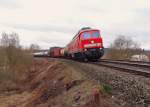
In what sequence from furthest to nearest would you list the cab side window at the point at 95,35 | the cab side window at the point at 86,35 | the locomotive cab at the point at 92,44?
1. the cab side window at the point at 95,35
2. the cab side window at the point at 86,35
3. the locomotive cab at the point at 92,44

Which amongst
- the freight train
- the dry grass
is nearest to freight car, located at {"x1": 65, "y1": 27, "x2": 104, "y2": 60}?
the freight train

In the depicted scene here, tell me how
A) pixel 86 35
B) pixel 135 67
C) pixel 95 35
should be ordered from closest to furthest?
pixel 135 67, pixel 86 35, pixel 95 35

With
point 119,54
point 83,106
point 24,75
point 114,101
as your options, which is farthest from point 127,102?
point 24,75

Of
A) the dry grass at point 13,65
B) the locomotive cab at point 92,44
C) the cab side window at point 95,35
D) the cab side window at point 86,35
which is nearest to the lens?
the locomotive cab at point 92,44

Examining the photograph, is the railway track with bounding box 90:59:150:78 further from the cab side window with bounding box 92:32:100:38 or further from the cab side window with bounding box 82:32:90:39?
the cab side window with bounding box 92:32:100:38

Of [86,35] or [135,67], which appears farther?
[86,35]

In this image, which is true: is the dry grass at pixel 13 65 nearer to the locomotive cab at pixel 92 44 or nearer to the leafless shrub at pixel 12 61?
the leafless shrub at pixel 12 61

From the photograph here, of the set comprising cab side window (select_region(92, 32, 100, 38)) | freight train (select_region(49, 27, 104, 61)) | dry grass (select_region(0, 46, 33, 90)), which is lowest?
dry grass (select_region(0, 46, 33, 90))

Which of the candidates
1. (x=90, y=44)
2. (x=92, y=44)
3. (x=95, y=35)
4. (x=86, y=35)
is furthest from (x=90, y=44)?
(x=95, y=35)

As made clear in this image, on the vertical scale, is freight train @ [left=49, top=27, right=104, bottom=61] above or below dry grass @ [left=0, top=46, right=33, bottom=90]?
above

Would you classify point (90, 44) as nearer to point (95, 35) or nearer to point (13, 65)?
point (95, 35)

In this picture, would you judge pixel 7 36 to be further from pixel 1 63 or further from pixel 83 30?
pixel 83 30

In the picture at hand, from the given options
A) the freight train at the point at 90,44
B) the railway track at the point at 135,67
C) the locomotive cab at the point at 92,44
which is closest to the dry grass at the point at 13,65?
the freight train at the point at 90,44

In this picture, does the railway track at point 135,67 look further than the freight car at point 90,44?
No
